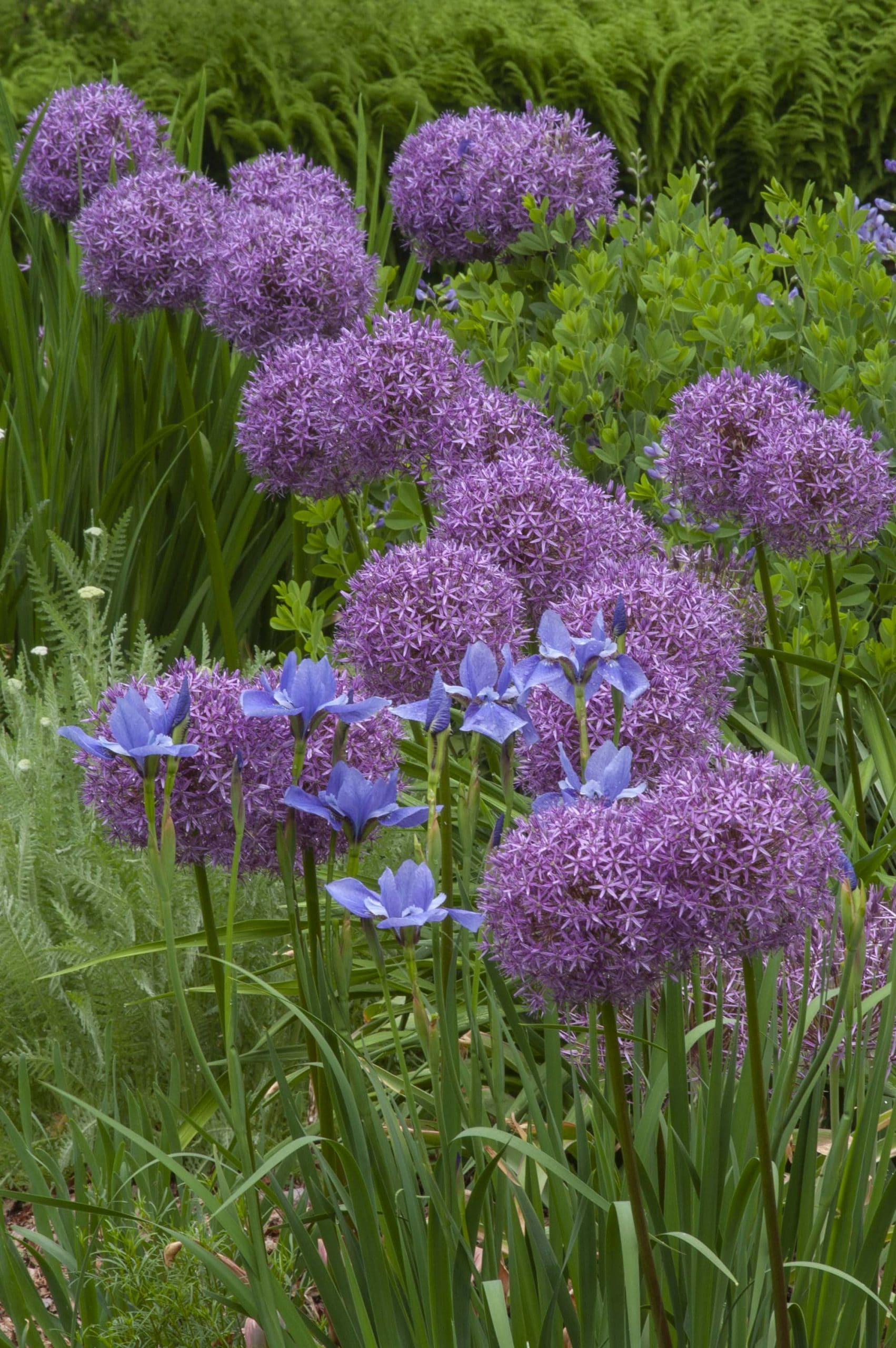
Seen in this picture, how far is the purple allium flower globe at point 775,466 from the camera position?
2.15m

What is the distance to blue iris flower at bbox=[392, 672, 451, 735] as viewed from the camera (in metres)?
1.37

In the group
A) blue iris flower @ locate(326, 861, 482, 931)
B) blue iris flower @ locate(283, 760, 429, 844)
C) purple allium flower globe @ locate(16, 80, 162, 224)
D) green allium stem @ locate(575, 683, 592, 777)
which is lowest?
blue iris flower @ locate(326, 861, 482, 931)

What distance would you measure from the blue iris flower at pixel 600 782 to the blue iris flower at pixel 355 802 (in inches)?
5.6

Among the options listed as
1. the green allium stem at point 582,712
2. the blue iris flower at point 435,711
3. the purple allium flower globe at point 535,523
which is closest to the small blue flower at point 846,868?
the green allium stem at point 582,712

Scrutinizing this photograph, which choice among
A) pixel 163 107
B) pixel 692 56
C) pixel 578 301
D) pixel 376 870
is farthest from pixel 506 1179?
pixel 692 56

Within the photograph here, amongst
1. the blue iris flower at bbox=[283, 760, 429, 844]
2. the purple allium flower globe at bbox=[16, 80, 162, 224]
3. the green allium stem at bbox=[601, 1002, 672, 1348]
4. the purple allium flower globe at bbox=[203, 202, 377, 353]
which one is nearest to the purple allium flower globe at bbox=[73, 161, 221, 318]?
the purple allium flower globe at bbox=[203, 202, 377, 353]

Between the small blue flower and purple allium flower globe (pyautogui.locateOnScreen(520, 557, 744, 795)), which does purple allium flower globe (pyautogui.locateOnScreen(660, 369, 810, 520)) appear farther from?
the small blue flower

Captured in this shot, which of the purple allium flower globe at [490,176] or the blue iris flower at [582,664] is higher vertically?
the purple allium flower globe at [490,176]

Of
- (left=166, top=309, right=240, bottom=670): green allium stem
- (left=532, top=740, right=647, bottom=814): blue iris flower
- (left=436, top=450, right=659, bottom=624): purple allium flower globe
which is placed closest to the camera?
(left=532, top=740, right=647, bottom=814): blue iris flower

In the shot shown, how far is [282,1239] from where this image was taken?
1786mm

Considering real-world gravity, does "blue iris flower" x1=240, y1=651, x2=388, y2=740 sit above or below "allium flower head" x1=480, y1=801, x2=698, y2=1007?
above

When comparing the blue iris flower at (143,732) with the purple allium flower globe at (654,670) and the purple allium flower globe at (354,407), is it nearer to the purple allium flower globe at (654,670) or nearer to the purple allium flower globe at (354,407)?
the purple allium flower globe at (654,670)

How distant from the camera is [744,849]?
47.3 inches

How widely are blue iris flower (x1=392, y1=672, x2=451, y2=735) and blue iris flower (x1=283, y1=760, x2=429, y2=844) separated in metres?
0.06
